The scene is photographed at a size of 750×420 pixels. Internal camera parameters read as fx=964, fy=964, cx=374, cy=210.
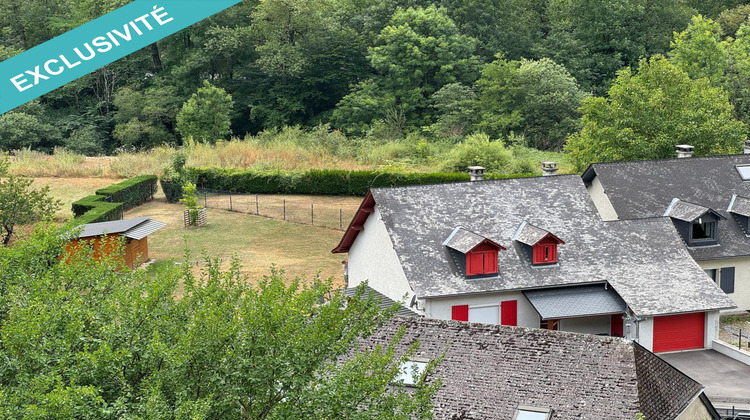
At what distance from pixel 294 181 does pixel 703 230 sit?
104 ft

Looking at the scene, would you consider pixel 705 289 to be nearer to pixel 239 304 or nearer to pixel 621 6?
pixel 239 304

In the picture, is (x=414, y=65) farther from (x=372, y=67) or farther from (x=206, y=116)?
(x=206, y=116)

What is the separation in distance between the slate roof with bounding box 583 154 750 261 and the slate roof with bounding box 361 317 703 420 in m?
16.4

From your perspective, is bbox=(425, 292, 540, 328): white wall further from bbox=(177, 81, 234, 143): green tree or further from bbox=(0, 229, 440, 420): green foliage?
bbox=(177, 81, 234, 143): green tree

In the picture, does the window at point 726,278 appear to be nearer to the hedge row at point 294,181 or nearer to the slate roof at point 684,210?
the slate roof at point 684,210

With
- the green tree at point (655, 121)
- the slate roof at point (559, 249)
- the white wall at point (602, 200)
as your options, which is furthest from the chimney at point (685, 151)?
the slate roof at point (559, 249)

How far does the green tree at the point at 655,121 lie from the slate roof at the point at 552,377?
89.4 ft

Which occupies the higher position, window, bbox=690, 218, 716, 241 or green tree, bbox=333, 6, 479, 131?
green tree, bbox=333, 6, 479, 131

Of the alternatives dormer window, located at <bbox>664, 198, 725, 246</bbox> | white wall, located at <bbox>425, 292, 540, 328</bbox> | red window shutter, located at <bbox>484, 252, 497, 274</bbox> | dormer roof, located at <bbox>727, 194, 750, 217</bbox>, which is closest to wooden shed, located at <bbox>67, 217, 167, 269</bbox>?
white wall, located at <bbox>425, 292, 540, 328</bbox>

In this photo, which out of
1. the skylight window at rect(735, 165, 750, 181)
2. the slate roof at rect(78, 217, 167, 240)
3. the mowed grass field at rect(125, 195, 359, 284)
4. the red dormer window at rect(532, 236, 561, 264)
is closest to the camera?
the red dormer window at rect(532, 236, 561, 264)

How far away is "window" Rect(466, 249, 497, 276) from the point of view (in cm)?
3269

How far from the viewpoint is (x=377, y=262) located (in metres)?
34.9

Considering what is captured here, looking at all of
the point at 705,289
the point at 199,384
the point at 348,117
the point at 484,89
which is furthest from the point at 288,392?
the point at 348,117

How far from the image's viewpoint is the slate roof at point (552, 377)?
21.4 meters
